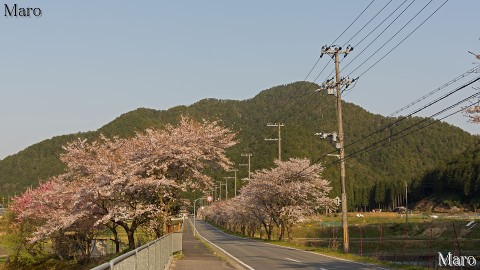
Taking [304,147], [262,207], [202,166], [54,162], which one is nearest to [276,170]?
[262,207]

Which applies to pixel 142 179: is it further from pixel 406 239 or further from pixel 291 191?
pixel 406 239

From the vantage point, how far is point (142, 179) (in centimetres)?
3027

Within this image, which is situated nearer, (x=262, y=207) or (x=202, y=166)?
(x=202, y=166)

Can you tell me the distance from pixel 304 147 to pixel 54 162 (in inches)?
3715

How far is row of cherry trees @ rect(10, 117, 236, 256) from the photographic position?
3089 centimetres

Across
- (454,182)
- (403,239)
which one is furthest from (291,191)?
(454,182)

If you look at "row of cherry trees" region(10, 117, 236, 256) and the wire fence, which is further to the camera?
the wire fence

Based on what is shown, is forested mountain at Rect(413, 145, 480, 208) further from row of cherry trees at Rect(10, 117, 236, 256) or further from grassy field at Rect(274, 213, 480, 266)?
row of cherry trees at Rect(10, 117, 236, 256)

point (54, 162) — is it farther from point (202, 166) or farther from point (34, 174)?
point (202, 166)

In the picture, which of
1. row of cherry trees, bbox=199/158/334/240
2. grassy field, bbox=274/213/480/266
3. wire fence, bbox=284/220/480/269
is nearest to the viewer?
row of cherry trees, bbox=199/158/334/240

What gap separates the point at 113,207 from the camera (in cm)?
3203

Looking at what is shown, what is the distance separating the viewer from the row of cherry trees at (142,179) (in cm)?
3089

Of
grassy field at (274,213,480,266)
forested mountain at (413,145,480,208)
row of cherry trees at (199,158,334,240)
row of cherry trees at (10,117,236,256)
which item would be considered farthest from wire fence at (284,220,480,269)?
forested mountain at (413,145,480,208)

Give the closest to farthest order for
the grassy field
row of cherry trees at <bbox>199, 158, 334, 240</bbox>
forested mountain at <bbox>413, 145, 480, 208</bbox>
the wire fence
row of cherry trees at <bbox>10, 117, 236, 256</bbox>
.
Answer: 1. row of cherry trees at <bbox>10, 117, 236, 256</bbox>
2. row of cherry trees at <bbox>199, 158, 334, 240</bbox>
3. the wire fence
4. the grassy field
5. forested mountain at <bbox>413, 145, 480, 208</bbox>
